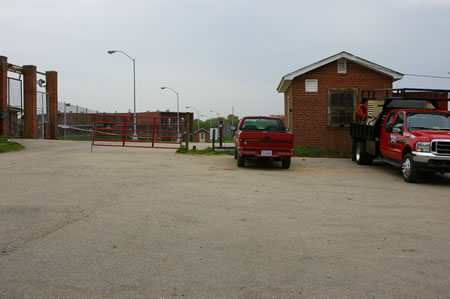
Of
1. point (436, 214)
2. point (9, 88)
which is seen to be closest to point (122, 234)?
point (436, 214)

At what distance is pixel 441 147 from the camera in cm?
982

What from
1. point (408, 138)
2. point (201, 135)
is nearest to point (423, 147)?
point (408, 138)

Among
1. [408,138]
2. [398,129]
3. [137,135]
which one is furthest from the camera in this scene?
[137,135]

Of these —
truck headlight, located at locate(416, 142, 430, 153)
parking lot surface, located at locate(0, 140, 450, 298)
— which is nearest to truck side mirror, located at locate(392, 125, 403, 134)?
truck headlight, located at locate(416, 142, 430, 153)

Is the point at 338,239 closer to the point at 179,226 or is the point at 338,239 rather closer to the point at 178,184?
the point at 179,226

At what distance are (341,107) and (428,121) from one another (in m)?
8.33

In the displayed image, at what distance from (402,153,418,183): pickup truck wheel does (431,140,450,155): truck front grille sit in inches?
24.7

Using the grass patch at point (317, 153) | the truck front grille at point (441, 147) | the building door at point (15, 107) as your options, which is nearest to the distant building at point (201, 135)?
the building door at point (15, 107)

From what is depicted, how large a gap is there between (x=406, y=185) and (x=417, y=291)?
23.0ft

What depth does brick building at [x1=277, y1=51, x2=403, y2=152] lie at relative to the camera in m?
19.6

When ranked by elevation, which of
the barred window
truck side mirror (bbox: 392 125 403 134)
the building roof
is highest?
the building roof

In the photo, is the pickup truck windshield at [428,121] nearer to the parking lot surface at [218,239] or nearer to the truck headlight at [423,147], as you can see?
the truck headlight at [423,147]

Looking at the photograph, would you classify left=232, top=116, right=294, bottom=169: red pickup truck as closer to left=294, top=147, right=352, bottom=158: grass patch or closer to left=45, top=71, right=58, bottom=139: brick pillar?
left=294, top=147, right=352, bottom=158: grass patch

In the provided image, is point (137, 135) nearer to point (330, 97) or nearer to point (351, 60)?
point (330, 97)
